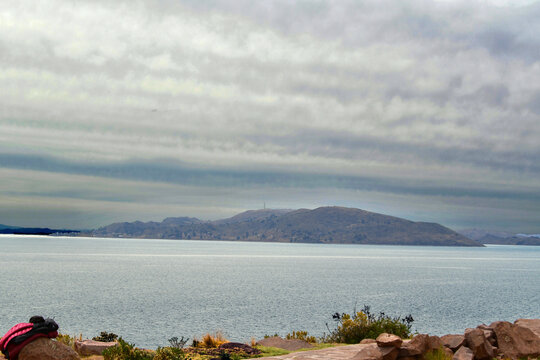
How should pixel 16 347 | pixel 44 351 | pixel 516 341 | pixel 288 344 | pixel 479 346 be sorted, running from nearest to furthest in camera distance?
pixel 16 347, pixel 44 351, pixel 479 346, pixel 516 341, pixel 288 344

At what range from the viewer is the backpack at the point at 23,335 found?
18562 millimetres

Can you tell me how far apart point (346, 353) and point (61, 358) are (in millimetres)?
9981

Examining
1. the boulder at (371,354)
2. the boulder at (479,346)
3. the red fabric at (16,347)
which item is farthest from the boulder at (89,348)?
the boulder at (479,346)

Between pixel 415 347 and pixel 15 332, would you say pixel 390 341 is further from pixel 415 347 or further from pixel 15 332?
pixel 15 332

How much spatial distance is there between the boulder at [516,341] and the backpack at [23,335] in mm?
16187

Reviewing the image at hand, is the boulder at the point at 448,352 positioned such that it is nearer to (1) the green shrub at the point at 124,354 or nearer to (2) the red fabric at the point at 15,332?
(1) the green shrub at the point at 124,354

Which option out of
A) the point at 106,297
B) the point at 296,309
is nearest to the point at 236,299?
the point at 296,309

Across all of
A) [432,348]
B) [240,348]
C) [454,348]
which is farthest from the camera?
[240,348]

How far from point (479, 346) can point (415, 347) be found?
2804 mm

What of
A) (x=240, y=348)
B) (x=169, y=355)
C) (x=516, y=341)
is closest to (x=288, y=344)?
(x=240, y=348)

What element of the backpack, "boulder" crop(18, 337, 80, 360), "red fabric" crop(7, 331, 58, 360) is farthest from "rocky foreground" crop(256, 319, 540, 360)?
"red fabric" crop(7, 331, 58, 360)

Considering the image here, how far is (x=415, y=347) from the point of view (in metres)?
17.9

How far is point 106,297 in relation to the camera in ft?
271

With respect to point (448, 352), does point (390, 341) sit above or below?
above
